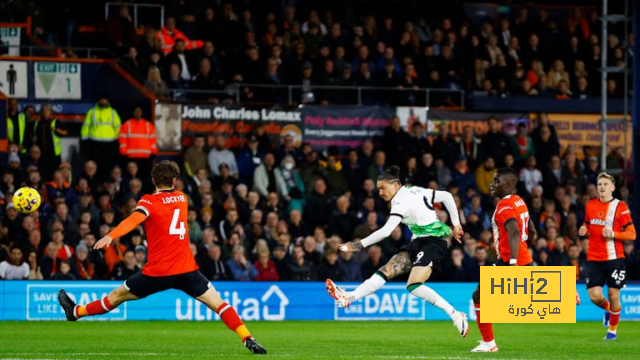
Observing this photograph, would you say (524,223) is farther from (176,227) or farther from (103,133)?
(103,133)

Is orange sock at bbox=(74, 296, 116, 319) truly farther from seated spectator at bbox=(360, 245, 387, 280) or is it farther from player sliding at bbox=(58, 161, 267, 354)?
seated spectator at bbox=(360, 245, 387, 280)

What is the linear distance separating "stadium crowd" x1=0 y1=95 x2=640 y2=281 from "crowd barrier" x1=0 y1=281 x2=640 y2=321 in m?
0.53

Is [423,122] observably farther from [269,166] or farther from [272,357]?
[272,357]

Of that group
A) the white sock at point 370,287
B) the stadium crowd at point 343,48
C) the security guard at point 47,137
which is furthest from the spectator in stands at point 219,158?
the white sock at point 370,287

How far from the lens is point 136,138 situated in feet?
82.8

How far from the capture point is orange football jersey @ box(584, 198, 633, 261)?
17.5m

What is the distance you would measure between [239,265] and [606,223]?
26.0ft

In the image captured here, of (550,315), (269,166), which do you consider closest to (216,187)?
(269,166)

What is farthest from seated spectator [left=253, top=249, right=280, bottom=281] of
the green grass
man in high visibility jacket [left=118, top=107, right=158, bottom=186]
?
man in high visibility jacket [left=118, top=107, right=158, bottom=186]

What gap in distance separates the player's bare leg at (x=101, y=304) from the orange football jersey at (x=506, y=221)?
441cm

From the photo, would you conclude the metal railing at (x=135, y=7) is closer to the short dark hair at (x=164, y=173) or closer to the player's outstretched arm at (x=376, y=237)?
the player's outstretched arm at (x=376, y=237)

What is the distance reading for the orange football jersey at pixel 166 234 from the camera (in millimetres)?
13164

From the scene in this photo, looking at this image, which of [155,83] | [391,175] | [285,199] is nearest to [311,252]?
[285,199]

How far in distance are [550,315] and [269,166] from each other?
496 inches
